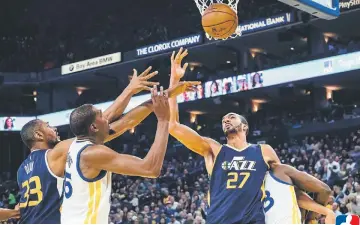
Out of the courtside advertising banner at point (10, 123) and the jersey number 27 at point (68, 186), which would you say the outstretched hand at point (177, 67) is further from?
the courtside advertising banner at point (10, 123)

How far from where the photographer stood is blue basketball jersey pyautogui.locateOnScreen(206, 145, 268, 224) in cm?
504

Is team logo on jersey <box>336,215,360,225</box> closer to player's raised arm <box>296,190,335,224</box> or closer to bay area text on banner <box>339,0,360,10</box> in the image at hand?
player's raised arm <box>296,190,335,224</box>

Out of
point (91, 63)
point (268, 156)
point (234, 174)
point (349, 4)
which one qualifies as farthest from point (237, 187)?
point (91, 63)

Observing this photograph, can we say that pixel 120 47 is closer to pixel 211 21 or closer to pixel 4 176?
pixel 4 176

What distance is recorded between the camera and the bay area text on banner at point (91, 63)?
27469 mm

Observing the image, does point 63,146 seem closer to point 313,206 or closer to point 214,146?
point 214,146

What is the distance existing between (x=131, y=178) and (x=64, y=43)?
10095 millimetres

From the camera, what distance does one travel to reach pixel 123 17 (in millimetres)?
30891

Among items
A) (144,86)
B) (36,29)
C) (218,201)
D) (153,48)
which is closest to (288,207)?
(218,201)

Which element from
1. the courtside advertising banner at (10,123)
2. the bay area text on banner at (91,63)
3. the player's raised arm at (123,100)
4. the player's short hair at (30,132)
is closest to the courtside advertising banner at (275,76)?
the bay area text on banner at (91,63)

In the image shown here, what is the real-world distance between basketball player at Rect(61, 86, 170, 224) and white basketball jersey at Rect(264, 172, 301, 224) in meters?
1.87

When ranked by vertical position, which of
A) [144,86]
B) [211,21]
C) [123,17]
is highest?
[123,17]

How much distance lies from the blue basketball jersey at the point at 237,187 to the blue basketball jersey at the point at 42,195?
1.40m

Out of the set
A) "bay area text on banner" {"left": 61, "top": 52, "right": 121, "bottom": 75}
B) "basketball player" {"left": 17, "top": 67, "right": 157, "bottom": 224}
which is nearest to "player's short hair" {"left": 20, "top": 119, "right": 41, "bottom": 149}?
"basketball player" {"left": 17, "top": 67, "right": 157, "bottom": 224}
